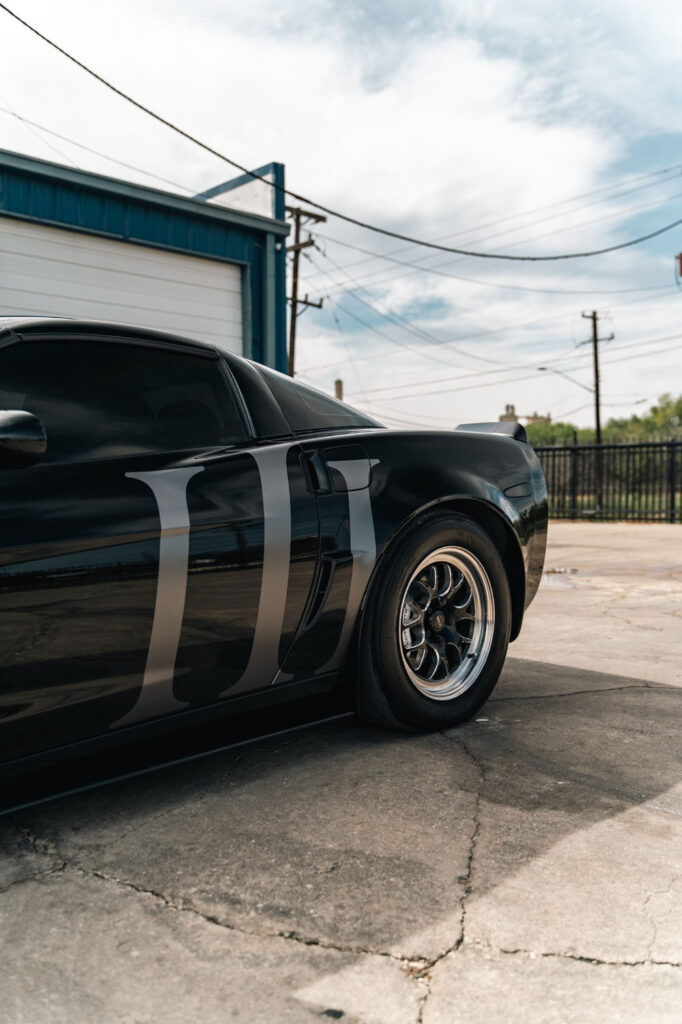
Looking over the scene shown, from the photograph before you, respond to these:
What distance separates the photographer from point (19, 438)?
80.9 inches

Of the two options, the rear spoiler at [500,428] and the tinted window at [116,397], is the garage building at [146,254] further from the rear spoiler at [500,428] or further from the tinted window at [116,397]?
the tinted window at [116,397]

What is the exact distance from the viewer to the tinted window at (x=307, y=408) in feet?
9.64

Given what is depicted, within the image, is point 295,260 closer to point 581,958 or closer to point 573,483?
point 573,483

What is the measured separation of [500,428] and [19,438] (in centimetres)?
218

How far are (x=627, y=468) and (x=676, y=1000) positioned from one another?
18.2m

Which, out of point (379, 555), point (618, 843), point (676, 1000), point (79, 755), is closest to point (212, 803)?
point (79, 755)

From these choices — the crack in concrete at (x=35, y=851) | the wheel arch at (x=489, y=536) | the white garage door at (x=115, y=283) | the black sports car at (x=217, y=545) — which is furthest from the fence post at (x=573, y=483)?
the crack in concrete at (x=35, y=851)

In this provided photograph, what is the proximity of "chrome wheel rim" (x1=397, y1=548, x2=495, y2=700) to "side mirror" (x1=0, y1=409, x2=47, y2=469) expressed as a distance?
138 centimetres

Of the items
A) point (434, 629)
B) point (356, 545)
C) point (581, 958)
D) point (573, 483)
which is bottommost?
point (581, 958)

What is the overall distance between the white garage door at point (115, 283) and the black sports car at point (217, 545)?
17.3ft

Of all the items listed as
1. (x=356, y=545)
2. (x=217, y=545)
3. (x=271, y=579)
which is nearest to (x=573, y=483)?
(x=356, y=545)

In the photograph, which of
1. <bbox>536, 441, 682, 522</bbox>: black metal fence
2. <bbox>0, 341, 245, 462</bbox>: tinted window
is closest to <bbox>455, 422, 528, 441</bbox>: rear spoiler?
<bbox>0, 341, 245, 462</bbox>: tinted window

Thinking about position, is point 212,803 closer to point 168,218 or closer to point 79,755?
point 79,755

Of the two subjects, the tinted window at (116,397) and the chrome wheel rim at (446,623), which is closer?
the tinted window at (116,397)
